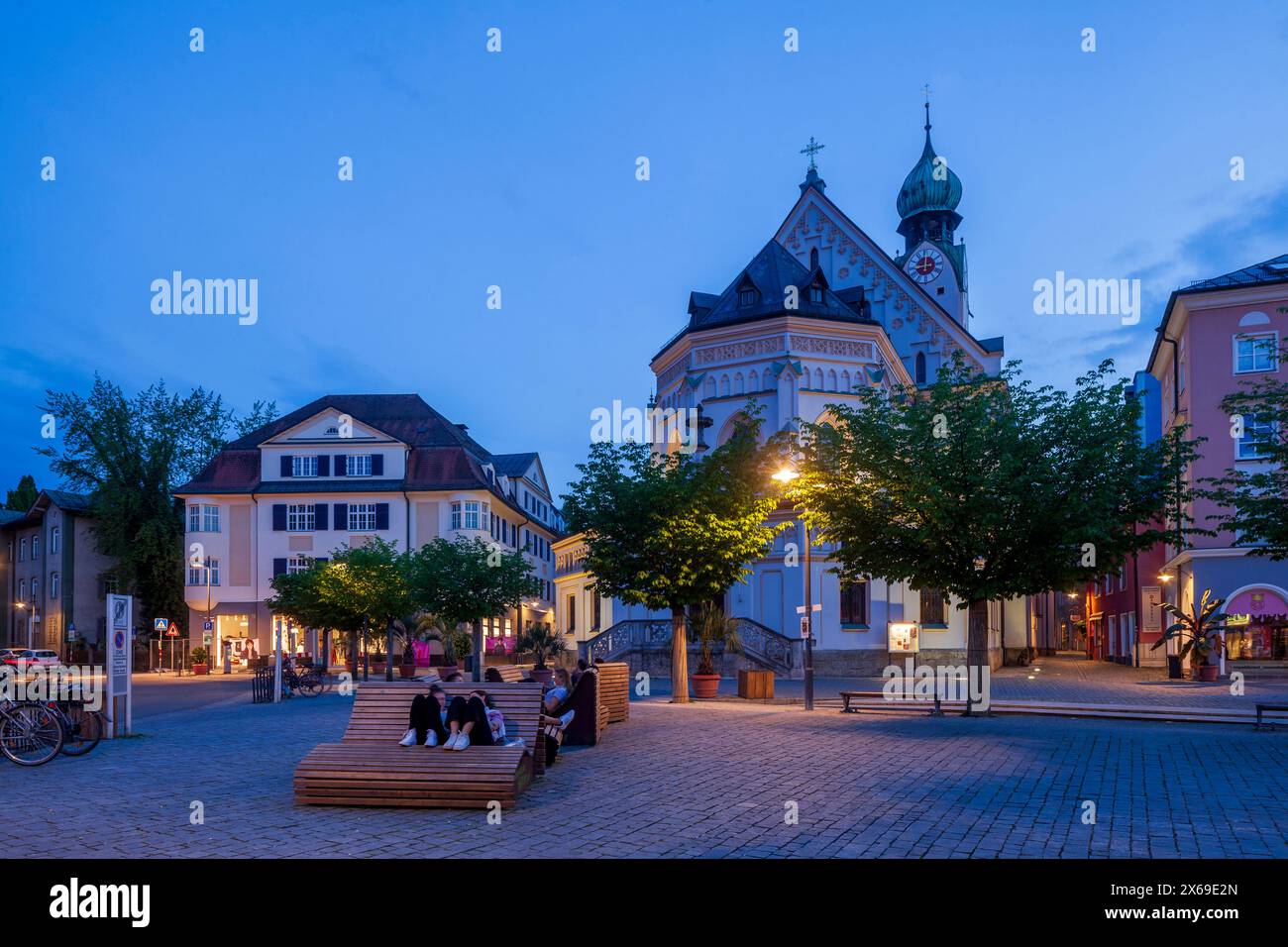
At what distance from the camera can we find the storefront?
116ft

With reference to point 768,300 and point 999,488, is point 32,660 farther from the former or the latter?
point 999,488

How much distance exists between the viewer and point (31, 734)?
14.0 metres

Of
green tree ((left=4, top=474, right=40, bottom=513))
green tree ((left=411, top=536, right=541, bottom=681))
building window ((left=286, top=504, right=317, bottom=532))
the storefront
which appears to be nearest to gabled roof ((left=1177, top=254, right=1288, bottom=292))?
the storefront

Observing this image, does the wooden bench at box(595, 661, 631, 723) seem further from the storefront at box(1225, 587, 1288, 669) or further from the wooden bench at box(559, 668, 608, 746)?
the storefront at box(1225, 587, 1288, 669)

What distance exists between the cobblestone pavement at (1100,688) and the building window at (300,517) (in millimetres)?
28154

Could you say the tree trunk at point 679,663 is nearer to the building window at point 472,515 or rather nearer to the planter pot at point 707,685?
the planter pot at point 707,685

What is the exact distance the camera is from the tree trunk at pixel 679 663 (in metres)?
25.2

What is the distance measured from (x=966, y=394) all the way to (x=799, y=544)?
17.1 metres

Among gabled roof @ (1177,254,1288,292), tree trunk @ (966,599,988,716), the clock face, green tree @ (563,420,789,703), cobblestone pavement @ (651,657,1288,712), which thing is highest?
the clock face

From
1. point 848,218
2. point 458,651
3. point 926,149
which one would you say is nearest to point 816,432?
point 458,651

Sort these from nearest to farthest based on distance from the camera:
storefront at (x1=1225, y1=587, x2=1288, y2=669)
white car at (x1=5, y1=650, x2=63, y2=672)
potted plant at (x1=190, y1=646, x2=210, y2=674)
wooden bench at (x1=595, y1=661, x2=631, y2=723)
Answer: wooden bench at (x1=595, y1=661, x2=631, y2=723)
storefront at (x1=1225, y1=587, x2=1288, y2=669)
white car at (x1=5, y1=650, x2=63, y2=672)
potted plant at (x1=190, y1=646, x2=210, y2=674)

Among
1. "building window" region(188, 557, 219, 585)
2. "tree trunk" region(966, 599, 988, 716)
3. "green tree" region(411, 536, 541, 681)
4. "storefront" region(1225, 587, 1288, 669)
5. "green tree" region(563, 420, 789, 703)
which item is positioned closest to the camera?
"tree trunk" region(966, 599, 988, 716)

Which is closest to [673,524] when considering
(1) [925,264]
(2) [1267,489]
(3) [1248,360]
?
(2) [1267,489]

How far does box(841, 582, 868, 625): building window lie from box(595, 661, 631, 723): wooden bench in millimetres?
20065
